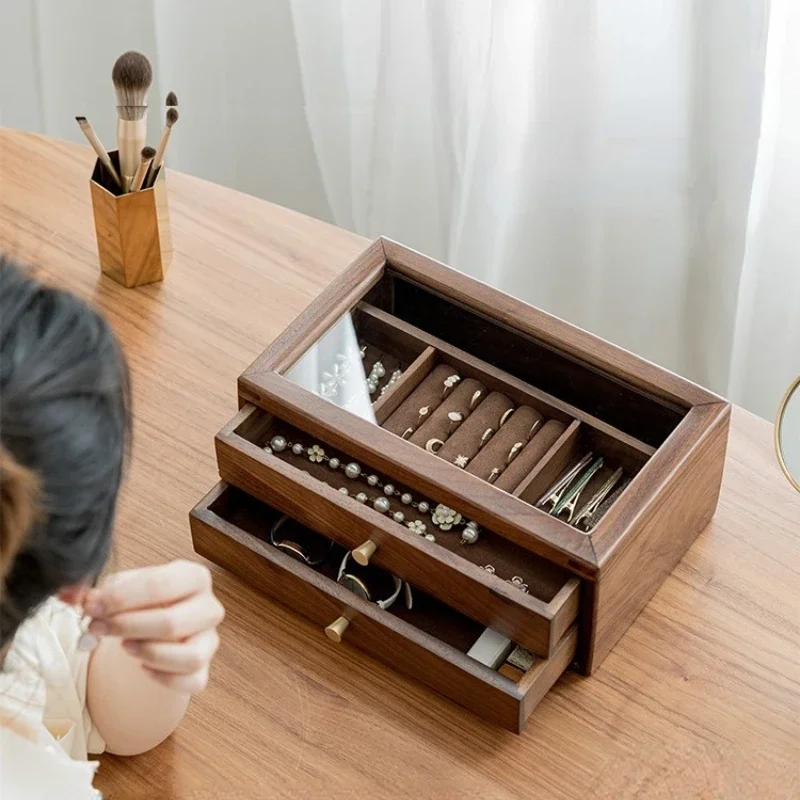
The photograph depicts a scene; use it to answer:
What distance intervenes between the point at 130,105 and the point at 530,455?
1.52 ft

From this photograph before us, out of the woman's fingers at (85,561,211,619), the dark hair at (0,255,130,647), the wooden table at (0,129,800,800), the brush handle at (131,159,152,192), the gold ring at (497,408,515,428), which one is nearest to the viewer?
the dark hair at (0,255,130,647)

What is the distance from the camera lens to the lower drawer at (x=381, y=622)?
0.93 metres

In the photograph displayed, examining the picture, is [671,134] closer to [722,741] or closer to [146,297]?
[146,297]

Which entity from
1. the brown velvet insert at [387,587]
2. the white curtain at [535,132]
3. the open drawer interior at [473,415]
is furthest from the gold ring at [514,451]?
the white curtain at [535,132]

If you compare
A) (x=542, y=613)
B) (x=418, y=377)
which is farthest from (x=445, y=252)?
(x=542, y=613)

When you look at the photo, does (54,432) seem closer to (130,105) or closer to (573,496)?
(573,496)

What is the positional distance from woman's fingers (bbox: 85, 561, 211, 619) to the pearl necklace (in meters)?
0.14

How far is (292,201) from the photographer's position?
6.34 feet

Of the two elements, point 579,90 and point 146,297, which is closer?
point 146,297

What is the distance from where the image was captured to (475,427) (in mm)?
1029

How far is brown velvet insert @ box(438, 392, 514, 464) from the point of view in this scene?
1011 mm

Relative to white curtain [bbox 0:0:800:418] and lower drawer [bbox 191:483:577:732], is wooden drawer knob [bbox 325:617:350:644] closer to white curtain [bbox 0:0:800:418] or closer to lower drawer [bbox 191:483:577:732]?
lower drawer [bbox 191:483:577:732]

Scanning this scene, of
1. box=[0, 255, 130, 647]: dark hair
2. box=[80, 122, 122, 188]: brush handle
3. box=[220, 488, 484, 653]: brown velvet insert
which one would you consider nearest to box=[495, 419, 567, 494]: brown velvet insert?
box=[220, 488, 484, 653]: brown velvet insert

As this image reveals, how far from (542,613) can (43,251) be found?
2.13 ft
